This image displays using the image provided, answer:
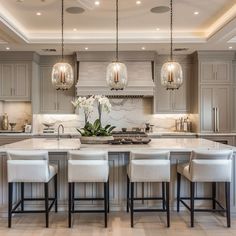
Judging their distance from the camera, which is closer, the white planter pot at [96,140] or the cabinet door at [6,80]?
the white planter pot at [96,140]

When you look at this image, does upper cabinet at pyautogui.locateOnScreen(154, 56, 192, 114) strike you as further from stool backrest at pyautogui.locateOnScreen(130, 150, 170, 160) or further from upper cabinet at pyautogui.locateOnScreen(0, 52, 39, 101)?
stool backrest at pyautogui.locateOnScreen(130, 150, 170, 160)

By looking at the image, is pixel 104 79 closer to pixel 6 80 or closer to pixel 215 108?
pixel 6 80

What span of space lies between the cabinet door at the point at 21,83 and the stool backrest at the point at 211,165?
15.0 ft

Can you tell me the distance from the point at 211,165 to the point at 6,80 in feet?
17.0

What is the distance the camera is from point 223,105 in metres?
7.04

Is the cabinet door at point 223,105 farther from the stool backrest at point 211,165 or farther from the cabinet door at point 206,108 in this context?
the stool backrest at point 211,165

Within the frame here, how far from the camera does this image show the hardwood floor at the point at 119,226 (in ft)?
11.9

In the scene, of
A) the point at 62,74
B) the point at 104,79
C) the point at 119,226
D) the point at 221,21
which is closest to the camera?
the point at 119,226

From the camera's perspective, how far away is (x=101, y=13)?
16.8 feet

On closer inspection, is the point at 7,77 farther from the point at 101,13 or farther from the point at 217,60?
the point at 217,60

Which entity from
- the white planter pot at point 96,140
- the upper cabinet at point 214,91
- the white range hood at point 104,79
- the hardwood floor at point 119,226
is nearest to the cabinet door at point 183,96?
the upper cabinet at point 214,91

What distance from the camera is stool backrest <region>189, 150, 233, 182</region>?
12.1ft

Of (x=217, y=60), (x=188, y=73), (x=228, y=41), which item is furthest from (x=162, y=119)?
(x=228, y=41)

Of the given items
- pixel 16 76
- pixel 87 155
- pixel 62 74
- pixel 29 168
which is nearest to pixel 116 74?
pixel 62 74
